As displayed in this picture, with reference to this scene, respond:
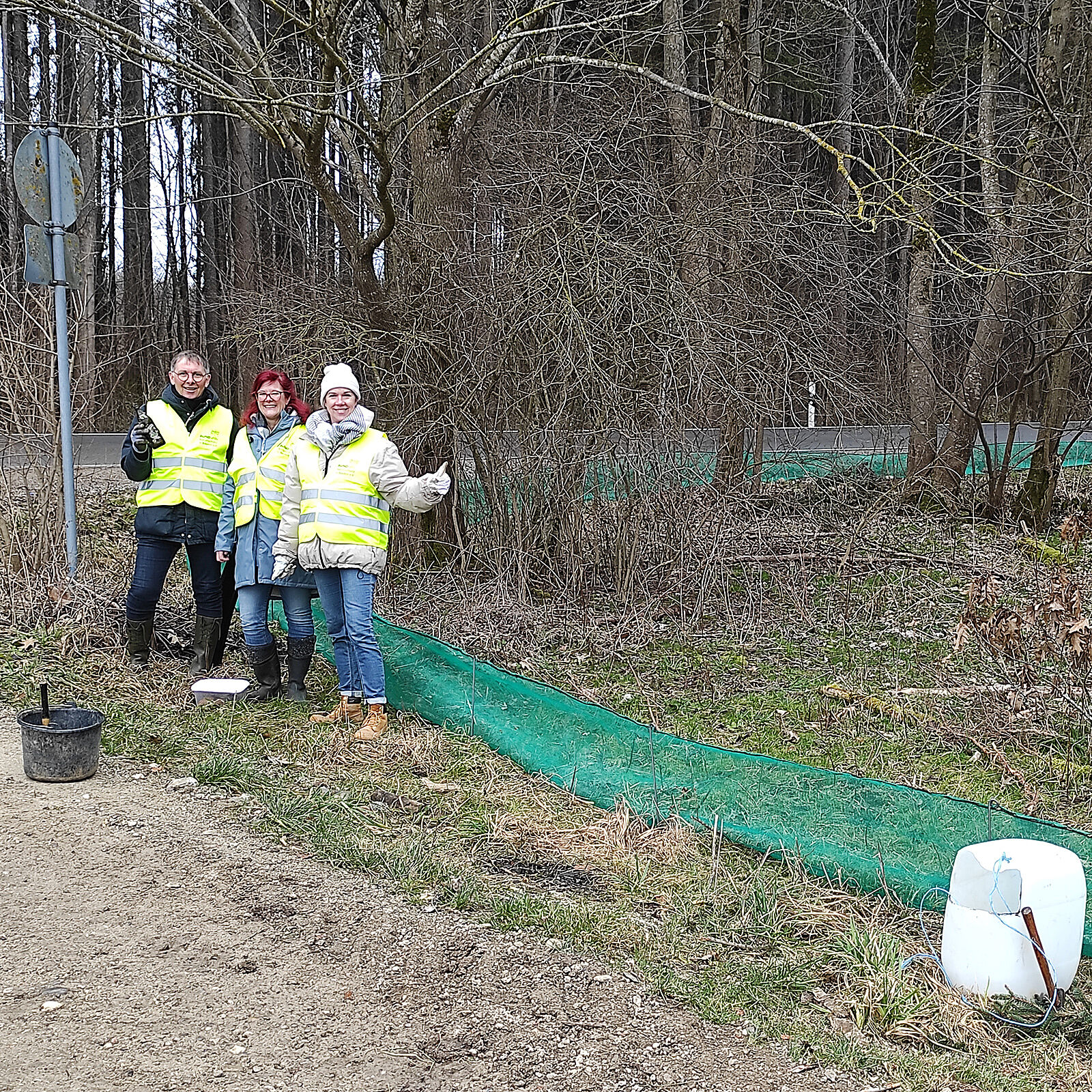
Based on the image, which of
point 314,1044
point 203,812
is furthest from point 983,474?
point 314,1044

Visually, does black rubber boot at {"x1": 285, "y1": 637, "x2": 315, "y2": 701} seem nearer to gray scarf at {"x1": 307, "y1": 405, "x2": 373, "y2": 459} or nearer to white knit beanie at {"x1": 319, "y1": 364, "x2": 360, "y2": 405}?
gray scarf at {"x1": 307, "y1": 405, "x2": 373, "y2": 459}

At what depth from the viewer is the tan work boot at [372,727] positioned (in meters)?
5.75

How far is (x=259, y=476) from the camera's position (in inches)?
244

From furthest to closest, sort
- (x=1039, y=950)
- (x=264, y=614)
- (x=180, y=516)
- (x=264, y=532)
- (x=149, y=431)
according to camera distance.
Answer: (x=180, y=516), (x=149, y=431), (x=264, y=614), (x=264, y=532), (x=1039, y=950)

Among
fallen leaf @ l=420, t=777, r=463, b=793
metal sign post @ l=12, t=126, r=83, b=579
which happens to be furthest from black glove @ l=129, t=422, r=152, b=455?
fallen leaf @ l=420, t=777, r=463, b=793

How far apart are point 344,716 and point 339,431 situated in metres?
1.48

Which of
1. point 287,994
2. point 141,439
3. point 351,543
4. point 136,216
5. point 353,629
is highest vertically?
point 136,216

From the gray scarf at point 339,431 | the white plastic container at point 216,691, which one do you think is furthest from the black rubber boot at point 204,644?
the gray scarf at point 339,431

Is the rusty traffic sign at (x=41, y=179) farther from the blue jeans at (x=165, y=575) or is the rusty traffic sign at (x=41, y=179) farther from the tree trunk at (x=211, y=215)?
the tree trunk at (x=211, y=215)

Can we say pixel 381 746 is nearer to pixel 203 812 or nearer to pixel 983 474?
pixel 203 812

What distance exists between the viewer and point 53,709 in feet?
17.7

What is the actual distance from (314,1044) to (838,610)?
6.08 m

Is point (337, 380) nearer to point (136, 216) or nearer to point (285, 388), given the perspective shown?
point (285, 388)

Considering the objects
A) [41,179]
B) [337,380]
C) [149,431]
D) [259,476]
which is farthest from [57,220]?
[337,380]
